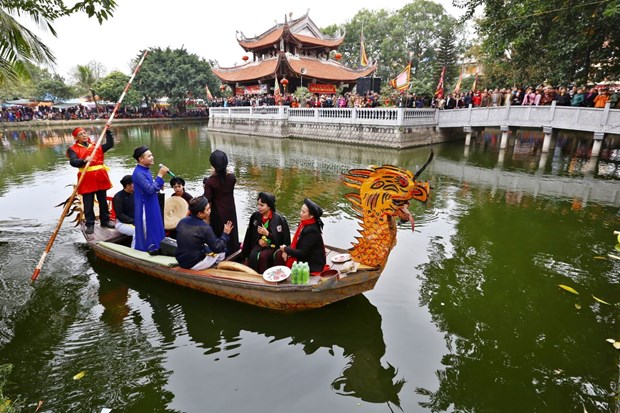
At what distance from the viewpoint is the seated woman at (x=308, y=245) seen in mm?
4109

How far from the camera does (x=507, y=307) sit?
183 inches

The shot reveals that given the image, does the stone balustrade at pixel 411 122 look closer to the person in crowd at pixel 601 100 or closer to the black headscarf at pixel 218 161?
the person in crowd at pixel 601 100

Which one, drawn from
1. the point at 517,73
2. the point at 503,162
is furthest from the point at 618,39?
the point at 517,73

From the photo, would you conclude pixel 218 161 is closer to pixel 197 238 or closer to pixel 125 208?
pixel 197 238

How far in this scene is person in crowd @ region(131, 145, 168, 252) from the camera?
4.66m

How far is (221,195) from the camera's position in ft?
16.0

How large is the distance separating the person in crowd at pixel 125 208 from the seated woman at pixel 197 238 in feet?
5.68

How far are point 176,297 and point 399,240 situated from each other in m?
4.04

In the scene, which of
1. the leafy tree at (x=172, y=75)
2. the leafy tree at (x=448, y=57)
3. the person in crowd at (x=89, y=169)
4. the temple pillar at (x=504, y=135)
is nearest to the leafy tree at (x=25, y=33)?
the person in crowd at (x=89, y=169)

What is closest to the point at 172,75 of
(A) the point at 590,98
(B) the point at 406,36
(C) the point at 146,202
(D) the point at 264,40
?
(D) the point at 264,40

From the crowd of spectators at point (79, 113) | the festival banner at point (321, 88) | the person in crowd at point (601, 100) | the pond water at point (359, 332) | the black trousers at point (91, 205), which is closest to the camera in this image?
the pond water at point (359, 332)

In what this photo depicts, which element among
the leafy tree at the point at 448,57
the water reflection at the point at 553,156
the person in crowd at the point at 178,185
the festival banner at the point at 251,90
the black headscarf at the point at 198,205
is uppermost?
the leafy tree at the point at 448,57

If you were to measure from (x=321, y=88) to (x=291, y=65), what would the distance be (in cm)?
382

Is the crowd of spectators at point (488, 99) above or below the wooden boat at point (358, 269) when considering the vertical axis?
above
